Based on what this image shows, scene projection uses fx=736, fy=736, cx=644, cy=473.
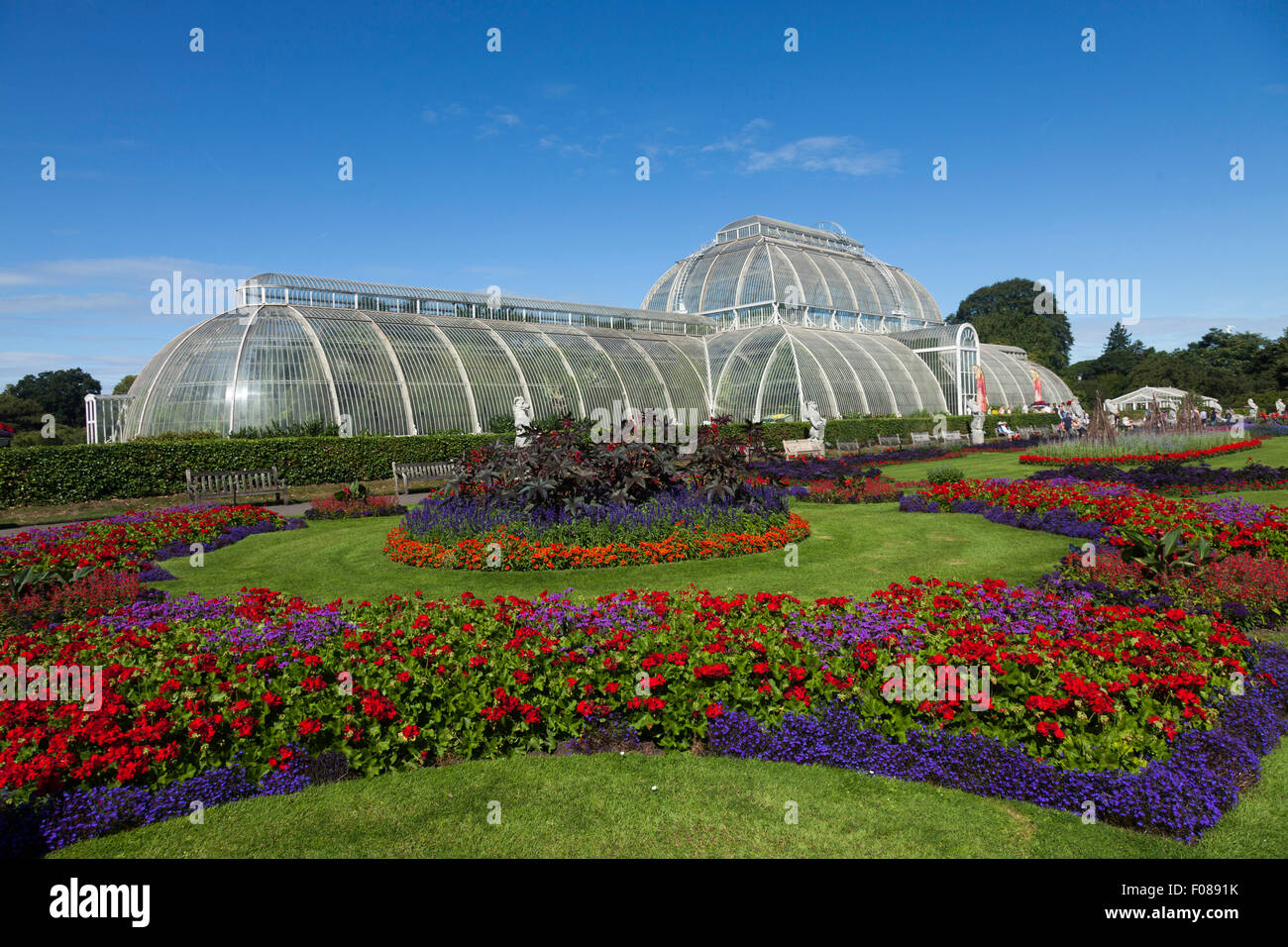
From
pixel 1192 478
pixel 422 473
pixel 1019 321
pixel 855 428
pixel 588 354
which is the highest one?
pixel 1019 321

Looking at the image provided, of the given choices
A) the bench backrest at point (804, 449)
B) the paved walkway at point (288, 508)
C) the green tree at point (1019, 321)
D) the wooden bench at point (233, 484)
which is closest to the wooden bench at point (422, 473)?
the paved walkway at point (288, 508)

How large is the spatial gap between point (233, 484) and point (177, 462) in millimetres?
3693

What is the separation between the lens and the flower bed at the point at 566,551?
11.6 m

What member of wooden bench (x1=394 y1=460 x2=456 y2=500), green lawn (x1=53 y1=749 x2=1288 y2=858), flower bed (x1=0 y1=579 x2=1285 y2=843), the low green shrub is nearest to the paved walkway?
wooden bench (x1=394 y1=460 x2=456 y2=500)

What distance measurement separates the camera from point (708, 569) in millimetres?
11438

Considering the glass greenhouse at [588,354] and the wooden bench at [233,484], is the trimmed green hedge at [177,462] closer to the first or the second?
the wooden bench at [233,484]

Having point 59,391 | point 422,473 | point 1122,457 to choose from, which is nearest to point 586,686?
point 422,473

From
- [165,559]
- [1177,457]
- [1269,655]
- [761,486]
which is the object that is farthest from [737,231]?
[1269,655]

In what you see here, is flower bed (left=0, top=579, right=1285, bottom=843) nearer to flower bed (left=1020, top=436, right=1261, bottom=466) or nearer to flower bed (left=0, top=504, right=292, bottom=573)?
flower bed (left=0, top=504, right=292, bottom=573)

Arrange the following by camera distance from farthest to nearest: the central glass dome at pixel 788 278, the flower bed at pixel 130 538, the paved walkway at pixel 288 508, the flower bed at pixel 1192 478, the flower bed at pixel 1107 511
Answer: the central glass dome at pixel 788 278, the paved walkway at pixel 288 508, the flower bed at pixel 1192 478, the flower bed at pixel 130 538, the flower bed at pixel 1107 511

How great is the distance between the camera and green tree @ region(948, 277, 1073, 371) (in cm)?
8294

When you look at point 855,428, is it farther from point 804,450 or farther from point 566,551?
point 566,551

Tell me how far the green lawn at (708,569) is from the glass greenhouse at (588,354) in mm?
15883
